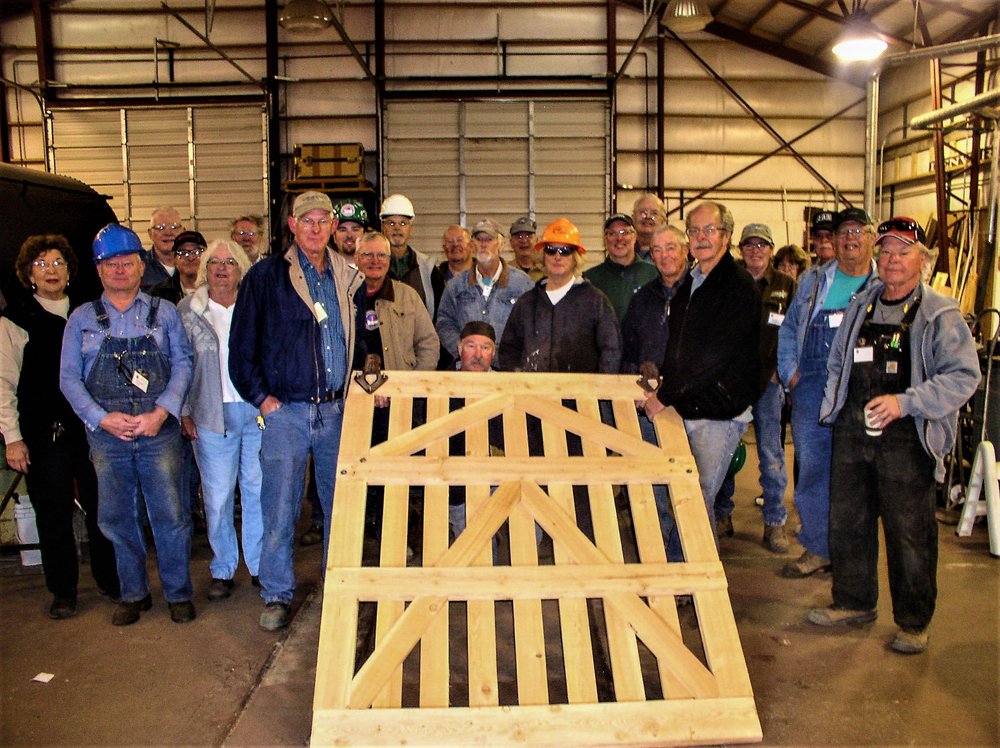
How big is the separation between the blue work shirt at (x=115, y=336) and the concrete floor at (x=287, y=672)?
1.16 m

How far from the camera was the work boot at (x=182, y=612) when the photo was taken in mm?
4059

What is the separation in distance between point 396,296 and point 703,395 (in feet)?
6.68

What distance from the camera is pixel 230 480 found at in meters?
4.38

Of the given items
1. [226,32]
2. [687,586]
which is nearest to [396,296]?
[687,586]

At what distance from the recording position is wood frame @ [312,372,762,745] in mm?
2727

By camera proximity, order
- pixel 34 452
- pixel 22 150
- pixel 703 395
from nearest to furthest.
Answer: pixel 703 395 < pixel 34 452 < pixel 22 150

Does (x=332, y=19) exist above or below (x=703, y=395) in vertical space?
above

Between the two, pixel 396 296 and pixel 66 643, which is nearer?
pixel 66 643

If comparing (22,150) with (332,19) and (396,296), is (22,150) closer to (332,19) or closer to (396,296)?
(332,19)

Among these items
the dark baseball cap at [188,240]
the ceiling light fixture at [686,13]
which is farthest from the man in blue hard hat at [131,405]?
the ceiling light fixture at [686,13]

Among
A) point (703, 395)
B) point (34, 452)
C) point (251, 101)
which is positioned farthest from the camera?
point (251, 101)

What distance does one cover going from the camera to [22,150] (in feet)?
47.6

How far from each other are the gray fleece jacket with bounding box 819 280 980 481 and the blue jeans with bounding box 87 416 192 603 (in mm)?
3720

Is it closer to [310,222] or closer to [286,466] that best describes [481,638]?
[286,466]
